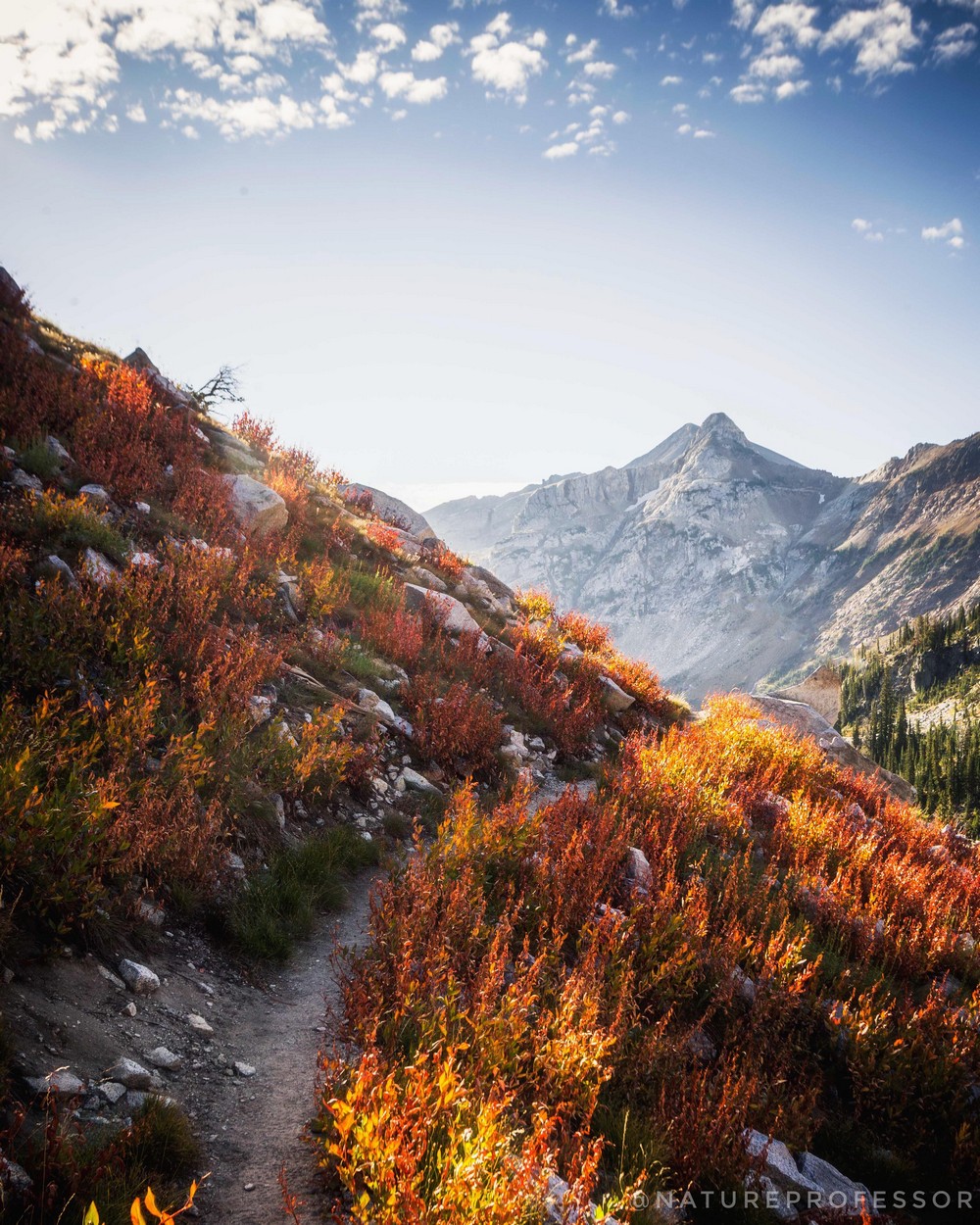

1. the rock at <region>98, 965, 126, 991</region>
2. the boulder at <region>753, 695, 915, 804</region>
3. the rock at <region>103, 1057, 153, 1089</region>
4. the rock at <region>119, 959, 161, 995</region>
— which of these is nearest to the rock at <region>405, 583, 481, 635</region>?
the boulder at <region>753, 695, 915, 804</region>

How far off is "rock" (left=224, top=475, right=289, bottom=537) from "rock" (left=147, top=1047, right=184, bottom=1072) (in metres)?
8.84

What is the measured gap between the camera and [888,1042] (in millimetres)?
4820

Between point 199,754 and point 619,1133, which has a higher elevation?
point 199,754

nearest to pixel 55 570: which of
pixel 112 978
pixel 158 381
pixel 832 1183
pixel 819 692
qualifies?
pixel 112 978

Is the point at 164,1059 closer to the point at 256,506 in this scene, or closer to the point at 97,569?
the point at 97,569

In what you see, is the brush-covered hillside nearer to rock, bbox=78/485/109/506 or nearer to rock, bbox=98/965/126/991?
rock, bbox=98/965/126/991

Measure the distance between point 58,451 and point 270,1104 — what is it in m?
9.12

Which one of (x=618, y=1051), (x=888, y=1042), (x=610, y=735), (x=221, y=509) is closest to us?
(x=618, y=1051)

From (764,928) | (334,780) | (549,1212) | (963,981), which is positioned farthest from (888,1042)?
(334,780)

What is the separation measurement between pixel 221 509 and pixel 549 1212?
33.5ft

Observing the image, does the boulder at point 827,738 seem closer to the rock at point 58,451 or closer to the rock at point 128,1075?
the rock at point 128,1075

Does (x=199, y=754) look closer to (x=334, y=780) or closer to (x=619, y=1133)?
(x=334, y=780)

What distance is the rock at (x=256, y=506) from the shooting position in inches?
444

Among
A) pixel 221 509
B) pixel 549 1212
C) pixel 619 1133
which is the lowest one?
pixel 619 1133
